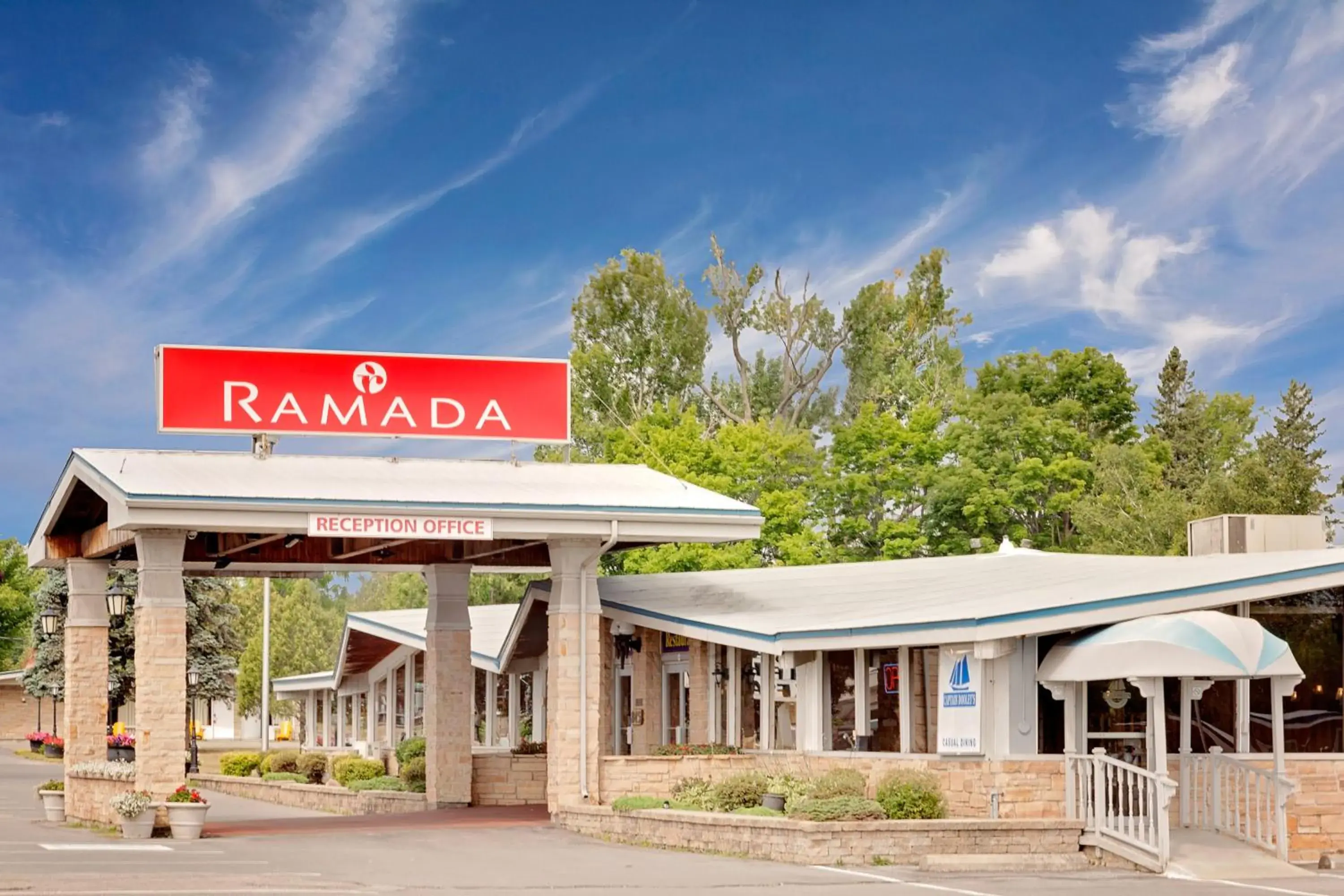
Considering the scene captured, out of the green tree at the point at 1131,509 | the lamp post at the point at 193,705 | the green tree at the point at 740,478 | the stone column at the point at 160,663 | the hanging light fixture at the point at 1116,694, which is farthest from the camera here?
the green tree at the point at 740,478

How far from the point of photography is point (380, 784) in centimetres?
3228

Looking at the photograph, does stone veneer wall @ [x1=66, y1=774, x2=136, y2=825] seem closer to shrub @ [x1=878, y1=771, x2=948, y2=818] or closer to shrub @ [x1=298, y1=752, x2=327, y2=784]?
shrub @ [x1=878, y1=771, x2=948, y2=818]

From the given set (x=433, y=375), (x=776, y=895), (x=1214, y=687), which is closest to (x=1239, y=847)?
(x=1214, y=687)

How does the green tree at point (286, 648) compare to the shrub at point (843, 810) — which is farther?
the green tree at point (286, 648)

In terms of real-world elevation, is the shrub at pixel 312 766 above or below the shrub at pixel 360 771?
below

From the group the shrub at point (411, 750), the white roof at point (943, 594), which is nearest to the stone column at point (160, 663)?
the white roof at point (943, 594)

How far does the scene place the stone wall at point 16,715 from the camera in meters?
86.6

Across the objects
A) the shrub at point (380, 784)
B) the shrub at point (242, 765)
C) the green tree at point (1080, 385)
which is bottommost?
the shrub at point (242, 765)

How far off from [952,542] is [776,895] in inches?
1518

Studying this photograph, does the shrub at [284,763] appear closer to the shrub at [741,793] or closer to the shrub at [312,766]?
the shrub at [312,766]

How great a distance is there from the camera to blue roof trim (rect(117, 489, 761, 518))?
22250 millimetres

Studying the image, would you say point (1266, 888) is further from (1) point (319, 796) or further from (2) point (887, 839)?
(1) point (319, 796)

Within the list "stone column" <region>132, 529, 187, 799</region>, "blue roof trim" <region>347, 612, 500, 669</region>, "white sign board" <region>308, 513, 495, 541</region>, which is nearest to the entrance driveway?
"stone column" <region>132, 529, 187, 799</region>

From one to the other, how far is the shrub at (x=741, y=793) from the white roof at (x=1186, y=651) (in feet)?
15.2
